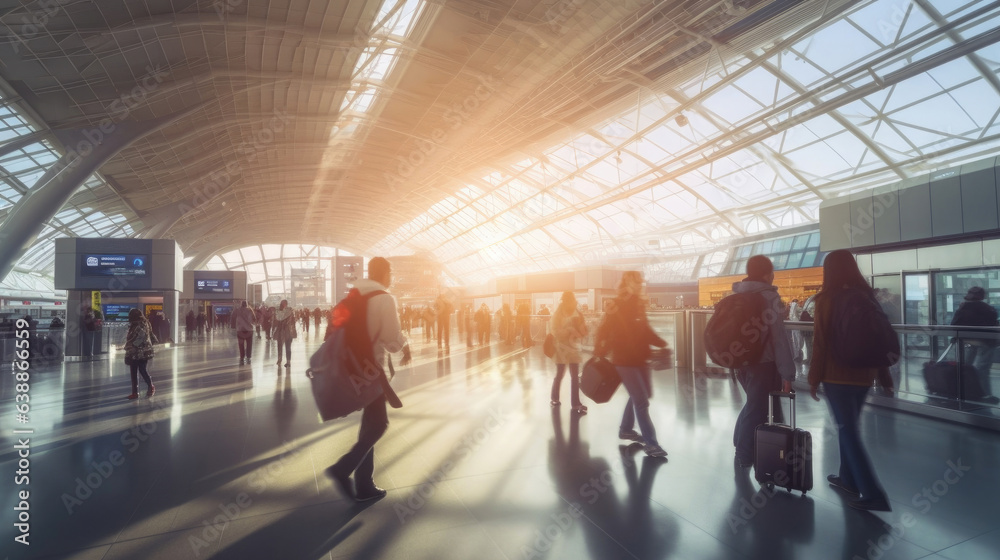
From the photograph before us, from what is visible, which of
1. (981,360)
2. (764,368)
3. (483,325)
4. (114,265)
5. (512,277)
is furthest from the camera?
(512,277)

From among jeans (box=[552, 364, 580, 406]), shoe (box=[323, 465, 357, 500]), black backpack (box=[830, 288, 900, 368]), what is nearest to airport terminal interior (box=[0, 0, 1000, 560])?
jeans (box=[552, 364, 580, 406])

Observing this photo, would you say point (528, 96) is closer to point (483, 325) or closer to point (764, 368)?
point (483, 325)

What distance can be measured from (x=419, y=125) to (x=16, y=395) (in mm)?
18262

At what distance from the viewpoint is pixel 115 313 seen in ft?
67.5

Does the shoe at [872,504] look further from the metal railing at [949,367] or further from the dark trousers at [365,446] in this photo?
the metal railing at [949,367]

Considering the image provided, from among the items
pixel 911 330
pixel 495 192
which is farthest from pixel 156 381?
pixel 495 192

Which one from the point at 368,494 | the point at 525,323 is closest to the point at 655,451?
the point at 368,494

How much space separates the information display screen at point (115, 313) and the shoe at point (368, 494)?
21851 millimetres

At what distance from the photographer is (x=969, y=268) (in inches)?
376

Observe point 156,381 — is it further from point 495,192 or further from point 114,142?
point 495,192

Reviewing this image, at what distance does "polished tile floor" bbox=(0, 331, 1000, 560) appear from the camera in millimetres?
3152

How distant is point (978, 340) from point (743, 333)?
450 centimetres

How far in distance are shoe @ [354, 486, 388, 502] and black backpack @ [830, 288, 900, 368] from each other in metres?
3.69

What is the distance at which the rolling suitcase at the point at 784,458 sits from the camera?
389 centimetres
